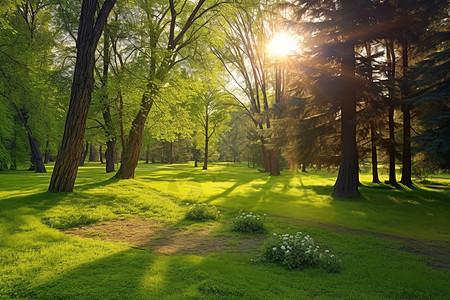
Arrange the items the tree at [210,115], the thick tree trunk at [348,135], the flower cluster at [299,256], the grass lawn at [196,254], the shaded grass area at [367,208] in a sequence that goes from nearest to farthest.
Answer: the grass lawn at [196,254], the flower cluster at [299,256], the shaded grass area at [367,208], the thick tree trunk at [348,135], the tree at [210,115]

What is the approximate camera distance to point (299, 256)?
552cm

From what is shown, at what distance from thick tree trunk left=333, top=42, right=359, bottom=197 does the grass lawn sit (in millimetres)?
3230

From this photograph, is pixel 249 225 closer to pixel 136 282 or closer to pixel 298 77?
pixel 136 282

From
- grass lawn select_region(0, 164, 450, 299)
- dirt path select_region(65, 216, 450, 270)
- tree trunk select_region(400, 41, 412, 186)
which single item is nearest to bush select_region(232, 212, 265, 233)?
grass lawn select_region(0, 164, 450, 299)

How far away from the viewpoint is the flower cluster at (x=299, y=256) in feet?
17.4

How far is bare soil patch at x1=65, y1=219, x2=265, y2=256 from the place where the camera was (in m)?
6.51

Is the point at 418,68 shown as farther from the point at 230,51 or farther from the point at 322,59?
the point at 230,51

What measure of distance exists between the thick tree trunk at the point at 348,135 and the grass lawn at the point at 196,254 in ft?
10.6

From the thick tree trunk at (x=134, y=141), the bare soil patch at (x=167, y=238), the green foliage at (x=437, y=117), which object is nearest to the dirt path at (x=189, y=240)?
the bare soil patch at (x=167, y=238)

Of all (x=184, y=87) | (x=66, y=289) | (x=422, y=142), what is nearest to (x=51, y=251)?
(x=66, y=289)

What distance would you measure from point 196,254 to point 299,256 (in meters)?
2.21

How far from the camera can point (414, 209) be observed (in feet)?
40.1

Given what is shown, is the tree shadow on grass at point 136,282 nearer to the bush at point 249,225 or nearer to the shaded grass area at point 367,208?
the bush at point 249,225

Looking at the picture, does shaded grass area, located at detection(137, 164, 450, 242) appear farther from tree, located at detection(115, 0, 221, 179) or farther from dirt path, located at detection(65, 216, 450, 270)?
tree, located at detection(115, 0, 221, 179)
